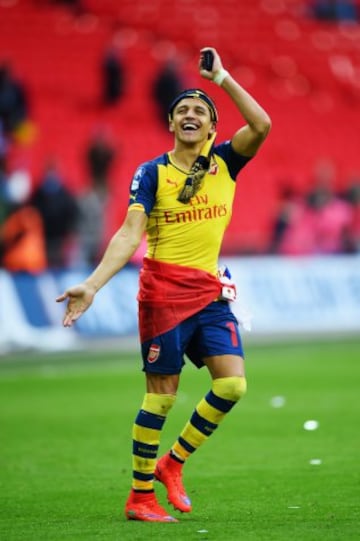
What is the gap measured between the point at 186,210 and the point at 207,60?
0.91 m

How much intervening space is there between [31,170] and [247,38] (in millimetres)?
10264

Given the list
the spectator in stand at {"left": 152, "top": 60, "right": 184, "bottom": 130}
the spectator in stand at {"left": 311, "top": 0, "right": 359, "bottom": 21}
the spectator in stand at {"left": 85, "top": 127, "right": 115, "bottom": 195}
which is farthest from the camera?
the spectator in stand at {"left": 311, "top": 0, "right": 359, "bottom": 21}

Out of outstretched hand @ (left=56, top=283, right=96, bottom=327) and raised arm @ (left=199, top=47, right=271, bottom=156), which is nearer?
outstretched hand @ (left=56, top=283, right=96, bottom=327)


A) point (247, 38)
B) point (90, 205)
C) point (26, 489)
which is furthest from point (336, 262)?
point (26, 489)

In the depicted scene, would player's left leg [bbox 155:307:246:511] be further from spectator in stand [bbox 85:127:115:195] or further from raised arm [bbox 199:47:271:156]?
spectator in stand [bbox 85:127:115:195]

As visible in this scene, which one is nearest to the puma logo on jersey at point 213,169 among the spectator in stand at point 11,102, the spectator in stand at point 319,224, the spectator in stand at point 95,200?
the spectator in stand at point 95,200

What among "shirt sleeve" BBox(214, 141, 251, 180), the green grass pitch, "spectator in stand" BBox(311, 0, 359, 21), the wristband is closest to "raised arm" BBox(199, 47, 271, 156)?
the wristband

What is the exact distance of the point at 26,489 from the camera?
8.30m

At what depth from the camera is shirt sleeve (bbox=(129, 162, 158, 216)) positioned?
7.11 metres

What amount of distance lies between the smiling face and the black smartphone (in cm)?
21

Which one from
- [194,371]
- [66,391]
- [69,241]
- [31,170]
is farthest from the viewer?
[31,170]

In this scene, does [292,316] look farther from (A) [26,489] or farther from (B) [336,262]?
(A) [26,489]

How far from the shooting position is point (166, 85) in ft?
92.6

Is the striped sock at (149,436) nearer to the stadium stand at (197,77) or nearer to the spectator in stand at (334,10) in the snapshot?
the stadium stand at (197,77)
